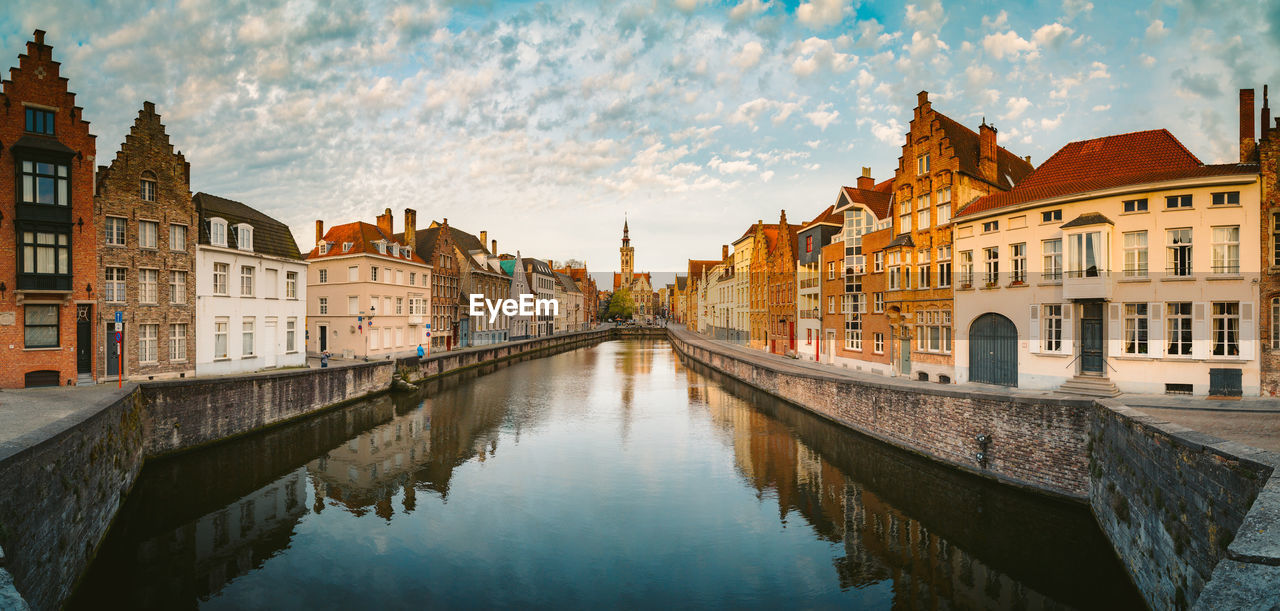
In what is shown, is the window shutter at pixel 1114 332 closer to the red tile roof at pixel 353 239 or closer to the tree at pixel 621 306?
the red tile roof at pixel 353 239

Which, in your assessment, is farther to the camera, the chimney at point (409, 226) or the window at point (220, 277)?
the chimney at point (409, 226)

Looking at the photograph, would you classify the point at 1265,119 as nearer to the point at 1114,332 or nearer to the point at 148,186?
the point at 1114,332

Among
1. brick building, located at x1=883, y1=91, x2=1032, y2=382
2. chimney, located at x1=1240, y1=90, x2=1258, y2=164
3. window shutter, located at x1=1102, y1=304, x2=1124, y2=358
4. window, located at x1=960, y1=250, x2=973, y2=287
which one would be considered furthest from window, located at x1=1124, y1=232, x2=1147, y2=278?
brick building, located at x1=883, y1=91, x2=1032, y2=382

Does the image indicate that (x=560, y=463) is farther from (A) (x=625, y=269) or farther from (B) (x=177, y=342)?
(A) (x=625, y=269)

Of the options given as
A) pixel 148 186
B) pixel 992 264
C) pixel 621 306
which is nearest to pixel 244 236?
pixel 148 186

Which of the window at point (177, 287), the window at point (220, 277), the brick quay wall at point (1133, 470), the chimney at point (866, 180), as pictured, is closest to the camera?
the brick quay wall at point (1133, 470)

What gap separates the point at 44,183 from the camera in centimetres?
1753

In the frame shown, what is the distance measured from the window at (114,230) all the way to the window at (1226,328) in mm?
35325

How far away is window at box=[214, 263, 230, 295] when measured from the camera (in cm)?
2401

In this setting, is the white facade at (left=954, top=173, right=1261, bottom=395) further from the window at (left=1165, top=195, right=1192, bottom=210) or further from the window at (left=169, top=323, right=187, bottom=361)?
the window at (left=169, top=323, right=187, bottom=361)

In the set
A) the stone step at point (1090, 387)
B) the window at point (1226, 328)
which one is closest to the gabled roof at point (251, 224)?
the stone step at point (1090, 387)

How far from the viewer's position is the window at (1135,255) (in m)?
17.2

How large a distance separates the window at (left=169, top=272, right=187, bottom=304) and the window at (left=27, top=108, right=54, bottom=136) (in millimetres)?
6008

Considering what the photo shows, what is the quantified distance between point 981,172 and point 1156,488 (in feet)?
58.7
